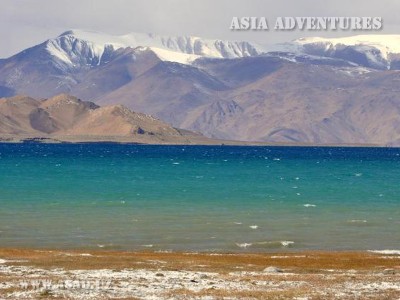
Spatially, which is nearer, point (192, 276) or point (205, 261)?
point (192, 276)

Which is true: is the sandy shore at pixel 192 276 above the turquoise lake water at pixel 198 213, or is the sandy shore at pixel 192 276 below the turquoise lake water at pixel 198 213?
below

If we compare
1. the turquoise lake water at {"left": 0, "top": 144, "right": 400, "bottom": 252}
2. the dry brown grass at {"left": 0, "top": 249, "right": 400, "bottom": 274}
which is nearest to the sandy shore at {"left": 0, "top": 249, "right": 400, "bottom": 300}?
the dry brown grass at {"left": 0, "top": 249, "right": 400, "bottom": 274}

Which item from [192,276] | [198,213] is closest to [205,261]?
[192,276]

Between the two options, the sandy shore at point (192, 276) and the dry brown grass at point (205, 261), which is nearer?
the sandy shore at point (192, 276)

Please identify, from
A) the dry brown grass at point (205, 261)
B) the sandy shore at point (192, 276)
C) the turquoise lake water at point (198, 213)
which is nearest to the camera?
the sandy shore at point (192, 276)

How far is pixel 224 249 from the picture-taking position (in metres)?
56.3

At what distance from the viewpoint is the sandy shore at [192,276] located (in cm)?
3212

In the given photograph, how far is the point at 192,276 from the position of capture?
36781 millimetres

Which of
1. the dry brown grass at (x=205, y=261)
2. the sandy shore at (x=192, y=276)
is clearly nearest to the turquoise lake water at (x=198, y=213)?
the dry brown grass at (x=205, y=261)

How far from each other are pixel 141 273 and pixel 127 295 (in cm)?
592

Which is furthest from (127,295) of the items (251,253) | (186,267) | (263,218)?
(263,218)

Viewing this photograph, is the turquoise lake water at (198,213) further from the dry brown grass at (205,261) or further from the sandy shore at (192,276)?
the sandy shore at (192,276)

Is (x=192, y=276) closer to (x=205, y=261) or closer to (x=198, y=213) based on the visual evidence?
(x=205, y=261)

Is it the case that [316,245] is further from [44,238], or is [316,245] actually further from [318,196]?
[318,196]
